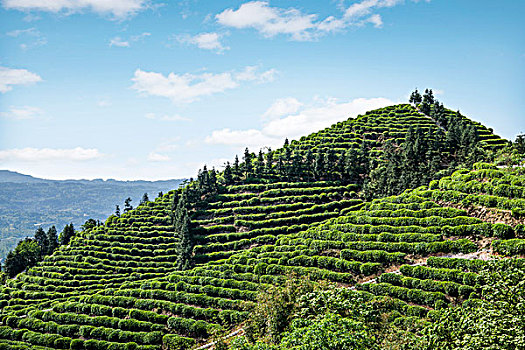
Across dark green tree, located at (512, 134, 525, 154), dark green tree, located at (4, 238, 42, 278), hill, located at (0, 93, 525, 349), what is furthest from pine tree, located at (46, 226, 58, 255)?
dark green tree, located at (512, 134, 525, 154)

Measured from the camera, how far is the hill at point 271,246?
3588 cm

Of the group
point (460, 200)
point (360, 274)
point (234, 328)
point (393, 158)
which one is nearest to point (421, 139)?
point (393, 158)

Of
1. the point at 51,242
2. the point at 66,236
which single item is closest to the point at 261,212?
the point at 66,236

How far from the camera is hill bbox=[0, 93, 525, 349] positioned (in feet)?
118

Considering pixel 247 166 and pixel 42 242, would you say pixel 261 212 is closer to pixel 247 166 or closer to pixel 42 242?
pixel 247 166

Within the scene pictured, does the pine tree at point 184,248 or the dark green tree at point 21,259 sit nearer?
the pine tree at point 184,248

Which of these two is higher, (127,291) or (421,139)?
(421,139)

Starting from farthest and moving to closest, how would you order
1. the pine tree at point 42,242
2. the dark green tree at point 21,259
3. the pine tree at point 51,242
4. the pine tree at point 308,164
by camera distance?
the pine tree at point 42,242 → the pine tree at point 51,242 → the pine tree at point 308,164 → the dark green tree at point 21,259

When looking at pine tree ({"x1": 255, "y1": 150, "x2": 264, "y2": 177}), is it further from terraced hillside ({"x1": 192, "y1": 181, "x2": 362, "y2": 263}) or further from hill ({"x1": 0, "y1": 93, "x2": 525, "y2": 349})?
terraced hillside ({"x1": 192, "y1": 181, "x2": 362, "y2": 263})

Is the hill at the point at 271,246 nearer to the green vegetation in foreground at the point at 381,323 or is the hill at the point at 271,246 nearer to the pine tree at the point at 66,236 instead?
the green vegetation in foreground at the point at 381,323

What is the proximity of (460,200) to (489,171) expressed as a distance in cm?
688

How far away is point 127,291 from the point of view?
4734 cm

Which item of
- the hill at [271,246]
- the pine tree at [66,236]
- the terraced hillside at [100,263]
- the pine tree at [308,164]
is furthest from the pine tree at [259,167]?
the pine tree at [66,236]

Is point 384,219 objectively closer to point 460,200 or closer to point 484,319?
point 460,200
